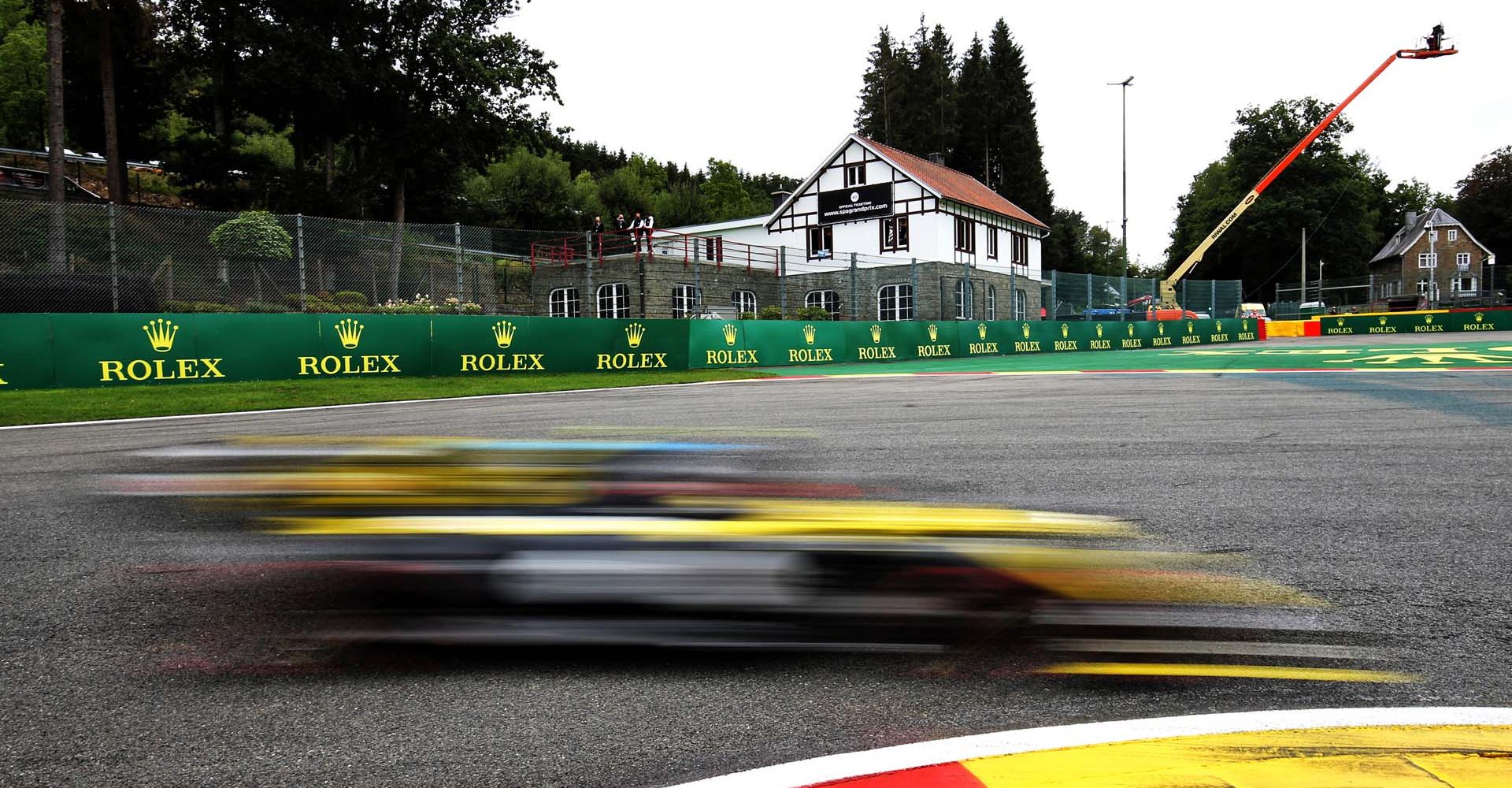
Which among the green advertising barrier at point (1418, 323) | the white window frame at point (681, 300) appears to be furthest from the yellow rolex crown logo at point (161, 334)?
the green advertising barrier at point (1418, 323)

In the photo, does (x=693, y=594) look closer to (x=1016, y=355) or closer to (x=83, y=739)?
(x=83, y=739)

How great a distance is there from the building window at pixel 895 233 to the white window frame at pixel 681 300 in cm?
1279

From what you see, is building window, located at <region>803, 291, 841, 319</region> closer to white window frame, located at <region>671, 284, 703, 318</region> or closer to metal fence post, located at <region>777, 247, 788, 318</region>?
metal fence post, located at <region>777, 247, 788, 318</region>

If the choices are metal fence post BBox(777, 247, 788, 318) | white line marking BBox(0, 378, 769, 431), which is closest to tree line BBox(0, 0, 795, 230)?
metal fence post BBox(777, 247, 788, 318)

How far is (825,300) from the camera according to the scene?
132 feet

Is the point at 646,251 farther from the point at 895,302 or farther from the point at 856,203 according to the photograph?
the point at 856,203

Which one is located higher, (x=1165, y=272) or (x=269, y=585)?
(x=1165, y=272)

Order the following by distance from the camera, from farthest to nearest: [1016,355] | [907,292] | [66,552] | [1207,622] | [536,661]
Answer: [907,292] → [1016,355] → [66,552] → [1207,622] → [536,661]

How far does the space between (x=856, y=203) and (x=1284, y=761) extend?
4369 cm

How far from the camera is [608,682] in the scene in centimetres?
282

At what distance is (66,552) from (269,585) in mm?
1471

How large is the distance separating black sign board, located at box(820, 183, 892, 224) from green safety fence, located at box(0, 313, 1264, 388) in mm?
15754

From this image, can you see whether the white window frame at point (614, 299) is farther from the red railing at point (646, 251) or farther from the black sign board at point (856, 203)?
the black sign board at point (856, 203)

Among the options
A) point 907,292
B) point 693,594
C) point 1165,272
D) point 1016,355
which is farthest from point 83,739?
→ point 1165,272
